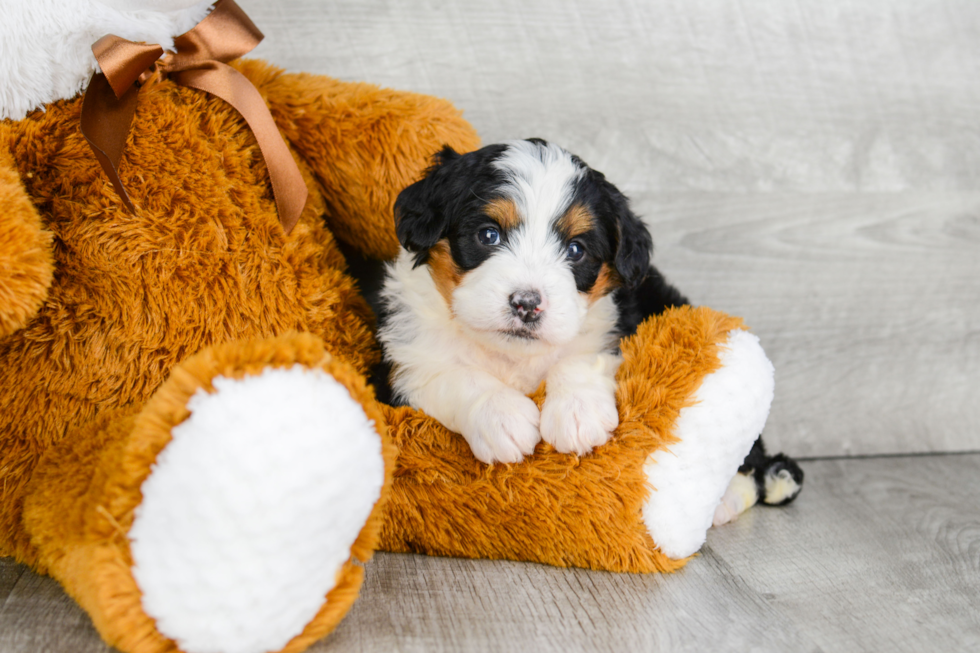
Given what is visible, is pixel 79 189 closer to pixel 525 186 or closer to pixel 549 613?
pixel 525 186

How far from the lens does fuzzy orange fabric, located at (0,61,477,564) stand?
5.07ft

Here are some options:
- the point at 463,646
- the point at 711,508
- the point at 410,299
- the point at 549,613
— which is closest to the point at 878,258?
the point at 711,508

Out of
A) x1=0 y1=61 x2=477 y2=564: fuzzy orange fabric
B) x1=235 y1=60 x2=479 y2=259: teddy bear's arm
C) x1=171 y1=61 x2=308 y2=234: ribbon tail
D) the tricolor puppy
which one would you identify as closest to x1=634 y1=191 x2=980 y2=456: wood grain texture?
the tricolor puppy

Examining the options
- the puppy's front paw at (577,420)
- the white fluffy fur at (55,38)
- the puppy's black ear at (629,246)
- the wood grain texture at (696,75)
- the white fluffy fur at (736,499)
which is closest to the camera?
the white fluffy fur at (55,38)

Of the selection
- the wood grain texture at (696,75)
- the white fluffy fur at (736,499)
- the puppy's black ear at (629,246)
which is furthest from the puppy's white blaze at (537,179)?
the white fluffy fur at (736,499)

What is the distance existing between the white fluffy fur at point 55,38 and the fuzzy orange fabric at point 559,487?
97 cm

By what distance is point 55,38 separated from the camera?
4.96ft

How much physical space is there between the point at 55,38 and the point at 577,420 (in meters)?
1.30

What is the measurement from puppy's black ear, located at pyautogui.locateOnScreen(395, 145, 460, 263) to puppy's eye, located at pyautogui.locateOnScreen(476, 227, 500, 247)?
0.09m

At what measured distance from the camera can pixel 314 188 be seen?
202 cm

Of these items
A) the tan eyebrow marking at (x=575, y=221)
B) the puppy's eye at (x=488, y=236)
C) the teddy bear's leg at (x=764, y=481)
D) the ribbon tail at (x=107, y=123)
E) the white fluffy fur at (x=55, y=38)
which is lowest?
the teddy bear's leg at (x=764, y=481)

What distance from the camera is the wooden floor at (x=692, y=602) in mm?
1396

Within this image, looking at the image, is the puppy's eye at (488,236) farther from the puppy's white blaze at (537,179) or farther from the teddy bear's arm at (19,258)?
the teddy bear's arm at (19,258)

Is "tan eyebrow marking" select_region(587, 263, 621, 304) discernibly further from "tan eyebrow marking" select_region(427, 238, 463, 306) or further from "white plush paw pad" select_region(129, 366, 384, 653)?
"white plush paw pad" select_region(129, 366, 384, 653)
